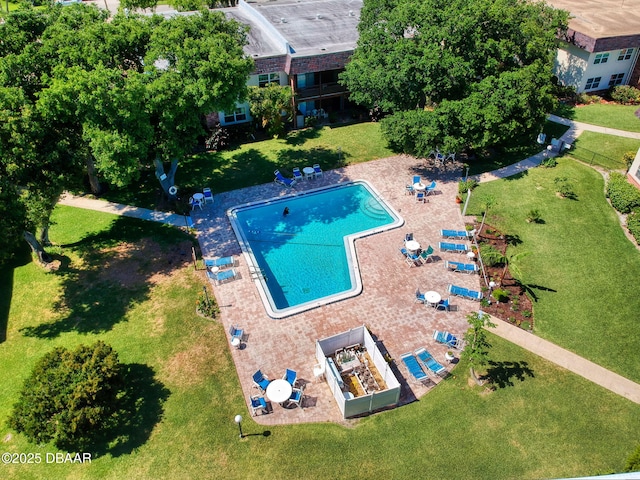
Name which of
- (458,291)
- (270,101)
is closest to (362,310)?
(458,291)

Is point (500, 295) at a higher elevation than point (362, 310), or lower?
higher

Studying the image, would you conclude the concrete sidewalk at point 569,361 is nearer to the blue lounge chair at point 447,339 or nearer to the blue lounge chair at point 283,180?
the blue lounge chair at point 447,339

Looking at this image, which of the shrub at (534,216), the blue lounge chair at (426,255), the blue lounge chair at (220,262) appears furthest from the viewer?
the shrub at (534,216)

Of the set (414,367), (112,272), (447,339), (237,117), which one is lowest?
(414,367)

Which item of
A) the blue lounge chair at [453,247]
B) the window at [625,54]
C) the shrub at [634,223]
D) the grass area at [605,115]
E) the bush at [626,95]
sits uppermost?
the window at [625,54]

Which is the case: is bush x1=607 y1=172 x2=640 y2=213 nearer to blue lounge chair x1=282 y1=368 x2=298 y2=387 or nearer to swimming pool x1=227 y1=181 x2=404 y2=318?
swimming pool x1=227 y1=181 x2=404 y2=318

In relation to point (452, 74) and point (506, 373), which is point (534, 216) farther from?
point (506, 373)

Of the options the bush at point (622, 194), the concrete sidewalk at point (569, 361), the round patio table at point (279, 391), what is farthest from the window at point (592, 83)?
the round patio table at point (279, 391)
